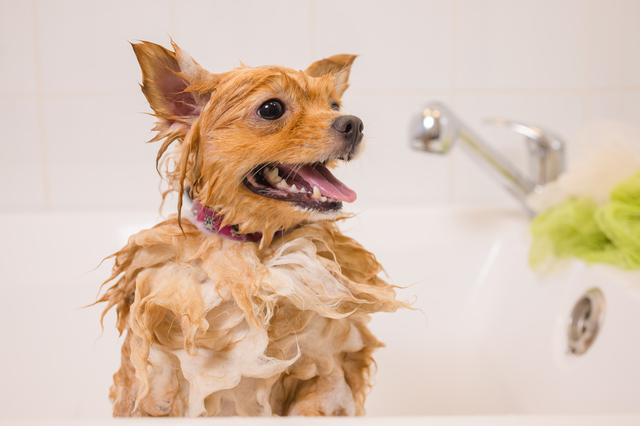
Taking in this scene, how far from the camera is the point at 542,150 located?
3.68 feet

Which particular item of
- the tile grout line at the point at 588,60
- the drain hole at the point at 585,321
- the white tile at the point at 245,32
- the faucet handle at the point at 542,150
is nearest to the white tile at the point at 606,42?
the tile grout line at the point at 588,60

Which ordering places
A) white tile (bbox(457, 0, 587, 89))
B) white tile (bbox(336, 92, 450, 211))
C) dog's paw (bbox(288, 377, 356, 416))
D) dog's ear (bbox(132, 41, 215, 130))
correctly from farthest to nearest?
white tile (bbox(457, 0, 587, 89)) < white tile (bbox(336, 92, 450, 211)) < dog's paw (bbox(288, 377, 356, 416)) < dog's ear (bbox(132, 41, 215, 130))

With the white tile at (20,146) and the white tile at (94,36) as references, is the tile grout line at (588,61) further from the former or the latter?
the white tile at (20,146)

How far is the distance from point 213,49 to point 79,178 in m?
0.55

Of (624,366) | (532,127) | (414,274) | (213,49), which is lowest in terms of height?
(624,366)

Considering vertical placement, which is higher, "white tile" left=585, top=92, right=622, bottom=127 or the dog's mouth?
"white tile" left=585, top=92, right=622, bottom=127

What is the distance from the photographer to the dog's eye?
409 mm

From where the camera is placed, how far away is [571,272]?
928 millimetres

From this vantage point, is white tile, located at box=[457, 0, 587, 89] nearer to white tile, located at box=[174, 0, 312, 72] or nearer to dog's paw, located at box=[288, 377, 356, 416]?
white tile, located at box=[174, 0, 312, 72]

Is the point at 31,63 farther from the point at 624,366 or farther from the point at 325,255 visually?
the point at 624,366

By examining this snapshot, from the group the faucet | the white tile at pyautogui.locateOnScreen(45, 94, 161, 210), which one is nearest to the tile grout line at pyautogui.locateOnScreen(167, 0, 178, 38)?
the white tile at pyautogui.locateOnScreen(45, 94, 161, 210)

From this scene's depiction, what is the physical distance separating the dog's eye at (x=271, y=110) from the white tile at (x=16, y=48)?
1.93 feet

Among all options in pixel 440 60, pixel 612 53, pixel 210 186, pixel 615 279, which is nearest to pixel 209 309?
pixel 210 186

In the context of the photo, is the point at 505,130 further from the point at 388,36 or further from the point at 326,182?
the point at 326,182
